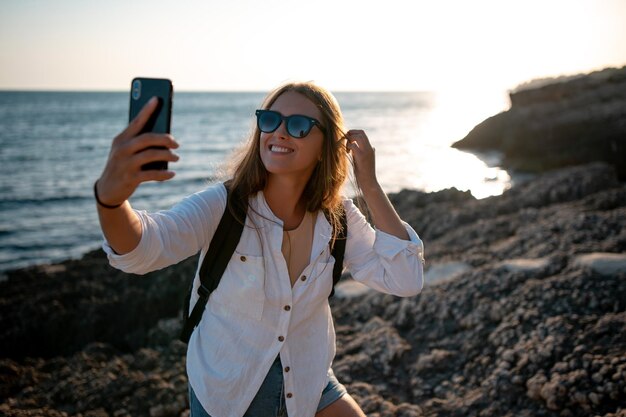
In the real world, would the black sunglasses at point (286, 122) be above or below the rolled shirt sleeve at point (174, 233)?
above

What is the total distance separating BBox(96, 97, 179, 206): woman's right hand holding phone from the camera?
156 centimetres

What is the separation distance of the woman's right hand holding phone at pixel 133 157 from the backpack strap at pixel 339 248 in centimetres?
131

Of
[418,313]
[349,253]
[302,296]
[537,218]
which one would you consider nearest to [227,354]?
[302,296]

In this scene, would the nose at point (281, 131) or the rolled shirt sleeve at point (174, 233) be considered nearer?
the rolled shirt sleeve at point (174, 233)

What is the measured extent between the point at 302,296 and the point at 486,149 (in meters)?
32.5

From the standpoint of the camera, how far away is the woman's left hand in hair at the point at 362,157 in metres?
2.81

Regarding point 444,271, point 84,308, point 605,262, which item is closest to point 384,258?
point 605,262

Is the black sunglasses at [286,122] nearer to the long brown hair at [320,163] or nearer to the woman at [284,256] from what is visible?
the woman at [284,256]

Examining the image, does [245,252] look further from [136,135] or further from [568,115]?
[568,115]

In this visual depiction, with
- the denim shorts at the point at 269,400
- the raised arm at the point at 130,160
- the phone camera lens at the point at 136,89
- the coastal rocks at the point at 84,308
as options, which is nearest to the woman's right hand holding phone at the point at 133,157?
the raised arm at the point at 130,160

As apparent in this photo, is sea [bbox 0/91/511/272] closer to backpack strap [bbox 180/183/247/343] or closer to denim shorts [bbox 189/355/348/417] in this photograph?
backpack strap [bbox 180/183/247/343]

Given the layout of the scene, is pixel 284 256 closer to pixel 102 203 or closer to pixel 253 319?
pixel 253 319

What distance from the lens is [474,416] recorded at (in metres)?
3.73

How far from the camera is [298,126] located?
8.67ft
